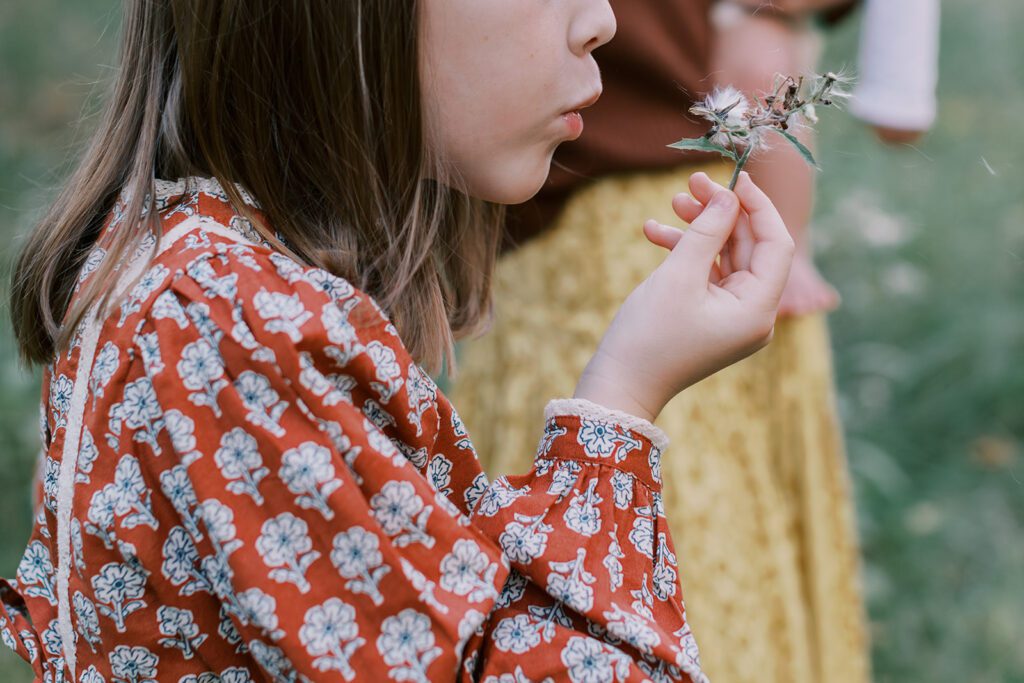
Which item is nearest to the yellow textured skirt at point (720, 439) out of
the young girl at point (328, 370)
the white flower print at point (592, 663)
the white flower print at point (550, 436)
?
the young girl at point (328, 370)

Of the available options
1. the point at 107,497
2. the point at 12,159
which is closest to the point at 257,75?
the point at 107,497

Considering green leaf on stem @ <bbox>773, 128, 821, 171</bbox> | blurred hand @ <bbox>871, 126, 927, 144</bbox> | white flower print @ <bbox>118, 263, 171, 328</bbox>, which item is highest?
blurred hand @ <bbox>871, 126, 927, 144</bbox>

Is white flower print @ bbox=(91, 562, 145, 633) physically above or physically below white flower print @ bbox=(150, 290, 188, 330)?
below

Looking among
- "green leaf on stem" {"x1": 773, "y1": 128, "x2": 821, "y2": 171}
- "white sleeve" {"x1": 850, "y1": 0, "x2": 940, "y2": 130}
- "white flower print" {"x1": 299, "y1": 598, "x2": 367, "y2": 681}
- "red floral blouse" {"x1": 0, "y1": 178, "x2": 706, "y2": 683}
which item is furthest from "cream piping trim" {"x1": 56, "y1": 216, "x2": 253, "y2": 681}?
"white sleeve" {"x1": 850, "y1": 0, "x2": 940, "y2": 130}

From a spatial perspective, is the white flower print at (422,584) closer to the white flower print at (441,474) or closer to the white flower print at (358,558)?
the white flower print at (358,558)

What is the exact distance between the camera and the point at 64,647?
2.92 feet

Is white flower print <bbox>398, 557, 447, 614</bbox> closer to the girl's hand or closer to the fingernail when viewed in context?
the girl's hand

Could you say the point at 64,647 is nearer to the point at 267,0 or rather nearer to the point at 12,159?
the point at 267,0

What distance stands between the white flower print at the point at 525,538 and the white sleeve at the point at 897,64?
42.1 inches

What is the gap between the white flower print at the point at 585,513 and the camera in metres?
0.86

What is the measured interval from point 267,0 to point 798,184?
3.19 feet

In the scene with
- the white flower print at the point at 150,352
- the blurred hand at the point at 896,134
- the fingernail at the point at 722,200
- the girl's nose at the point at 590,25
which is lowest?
the white flower print at the point at 150,352

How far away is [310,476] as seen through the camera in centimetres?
75

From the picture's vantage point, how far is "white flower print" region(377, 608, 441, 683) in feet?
2.50
